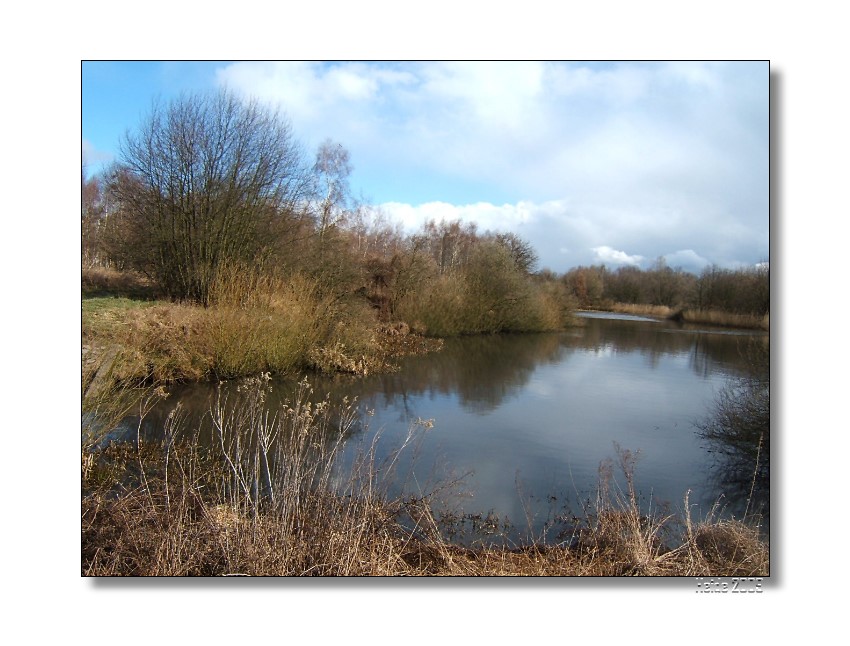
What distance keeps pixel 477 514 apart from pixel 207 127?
29.3 feet

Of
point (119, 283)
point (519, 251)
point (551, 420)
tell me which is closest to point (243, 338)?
point (119, 283)

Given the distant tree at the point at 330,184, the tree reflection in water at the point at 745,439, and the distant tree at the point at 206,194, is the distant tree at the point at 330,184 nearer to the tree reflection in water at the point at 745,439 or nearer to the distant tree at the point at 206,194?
the distant tree at the point at 206,194

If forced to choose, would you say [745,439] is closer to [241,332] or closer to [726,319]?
[726,319]

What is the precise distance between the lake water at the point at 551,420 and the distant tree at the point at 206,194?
142 inches

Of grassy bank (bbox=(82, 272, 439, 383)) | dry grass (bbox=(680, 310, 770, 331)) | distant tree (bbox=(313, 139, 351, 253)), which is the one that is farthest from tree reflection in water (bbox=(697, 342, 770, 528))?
distant tree (bbox=(313, 139, 351, 253))

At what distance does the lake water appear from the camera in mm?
5359

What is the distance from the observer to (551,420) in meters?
8.32

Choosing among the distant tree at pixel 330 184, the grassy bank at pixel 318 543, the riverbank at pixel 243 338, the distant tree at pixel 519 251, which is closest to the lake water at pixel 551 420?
the riverbank at pixel 243 338

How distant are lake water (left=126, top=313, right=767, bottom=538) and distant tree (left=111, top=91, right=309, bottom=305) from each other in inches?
142

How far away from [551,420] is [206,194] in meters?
8.79

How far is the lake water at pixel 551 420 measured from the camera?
5359mm

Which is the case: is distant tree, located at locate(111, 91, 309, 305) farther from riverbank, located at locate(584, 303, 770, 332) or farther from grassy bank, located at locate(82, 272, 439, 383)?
riverbank, located at locate(584, 303, 770, 332)

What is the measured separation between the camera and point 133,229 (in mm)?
11016
